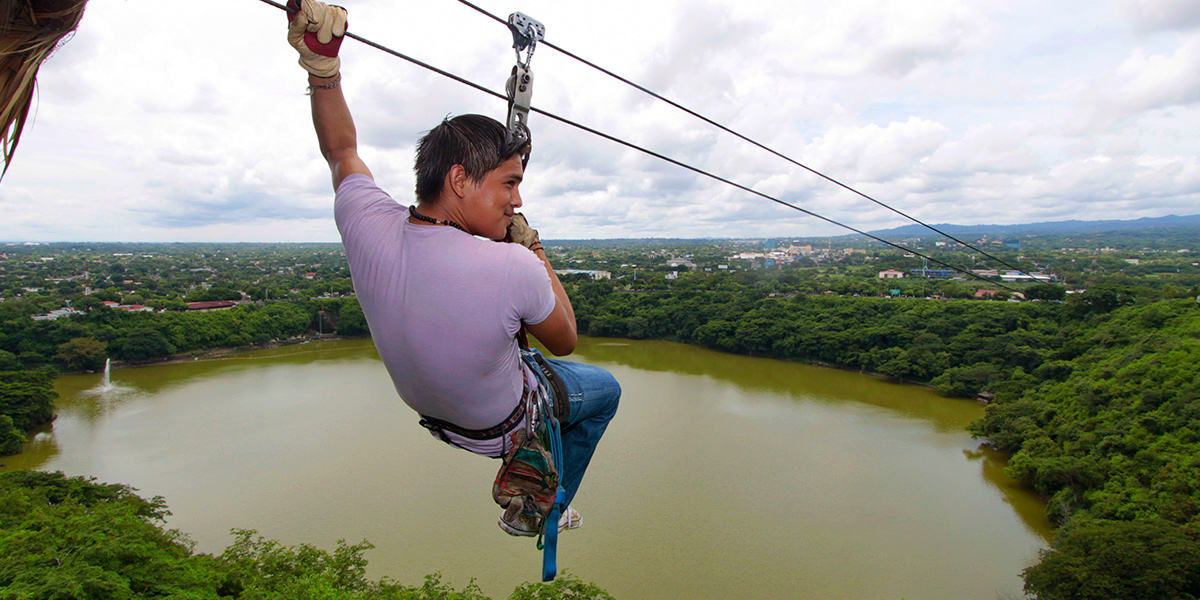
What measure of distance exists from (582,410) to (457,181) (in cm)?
50

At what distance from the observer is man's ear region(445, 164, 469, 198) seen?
3.06ft

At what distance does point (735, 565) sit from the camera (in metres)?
7.86

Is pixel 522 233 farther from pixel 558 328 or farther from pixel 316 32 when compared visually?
pixel 316 32

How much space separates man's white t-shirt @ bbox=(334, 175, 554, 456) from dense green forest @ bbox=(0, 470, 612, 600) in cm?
502

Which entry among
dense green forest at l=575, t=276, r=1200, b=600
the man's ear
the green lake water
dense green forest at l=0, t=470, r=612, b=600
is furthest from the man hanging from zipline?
dense green forest at l=575, t=276, r=1200, b=600

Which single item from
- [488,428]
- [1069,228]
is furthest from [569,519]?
[1069,228]

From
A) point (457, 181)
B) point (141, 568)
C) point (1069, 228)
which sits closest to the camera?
point (457, 181)

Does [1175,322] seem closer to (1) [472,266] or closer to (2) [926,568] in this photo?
(2) [926,568]

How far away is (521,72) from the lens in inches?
52.7

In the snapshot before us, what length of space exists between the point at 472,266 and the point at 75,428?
15.9 metres

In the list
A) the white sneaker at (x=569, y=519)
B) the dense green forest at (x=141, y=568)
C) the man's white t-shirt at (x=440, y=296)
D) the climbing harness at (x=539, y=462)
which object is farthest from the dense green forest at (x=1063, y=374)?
the man's white t-shirt at (x=440, y=296)

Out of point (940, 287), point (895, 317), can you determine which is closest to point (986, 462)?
point (895, 317)

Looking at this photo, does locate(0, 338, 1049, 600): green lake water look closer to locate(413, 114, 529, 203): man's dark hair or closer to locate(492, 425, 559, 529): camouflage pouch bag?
locate(492, 425, 559, 529): camouflage pouch bag

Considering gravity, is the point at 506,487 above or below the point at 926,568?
above
